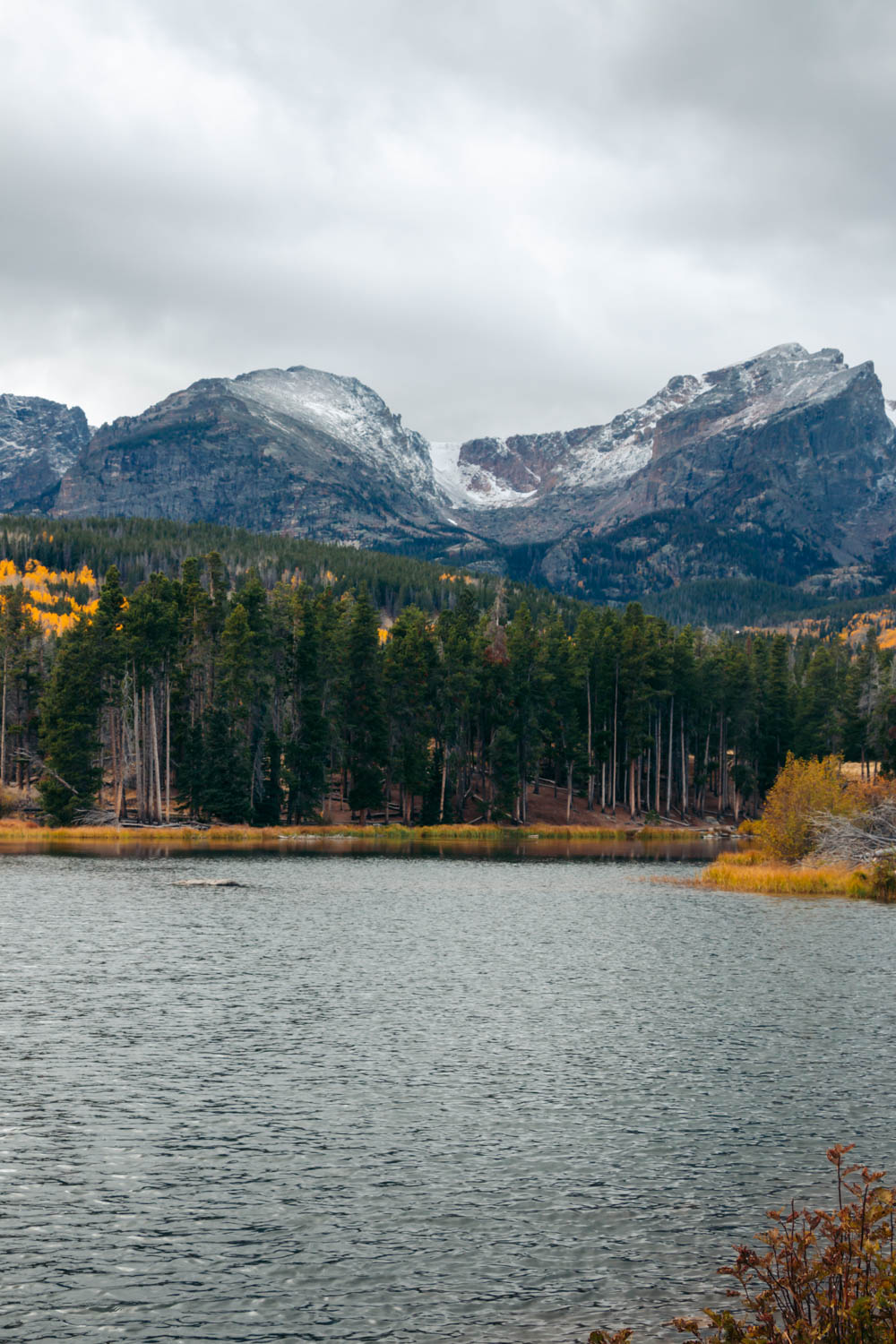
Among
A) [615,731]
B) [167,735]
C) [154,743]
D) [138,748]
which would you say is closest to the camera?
[154,743]

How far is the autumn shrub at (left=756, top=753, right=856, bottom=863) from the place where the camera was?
221 feet

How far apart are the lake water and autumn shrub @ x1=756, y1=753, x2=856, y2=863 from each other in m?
24.6

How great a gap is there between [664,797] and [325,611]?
56.2 meters

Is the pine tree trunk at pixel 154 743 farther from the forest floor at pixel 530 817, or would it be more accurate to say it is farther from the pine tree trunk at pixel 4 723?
the pine tree trunk at pixel 4 723

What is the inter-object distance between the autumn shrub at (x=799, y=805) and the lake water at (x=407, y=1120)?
24.6m

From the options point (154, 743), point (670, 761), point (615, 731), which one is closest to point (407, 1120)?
point (154, 743)

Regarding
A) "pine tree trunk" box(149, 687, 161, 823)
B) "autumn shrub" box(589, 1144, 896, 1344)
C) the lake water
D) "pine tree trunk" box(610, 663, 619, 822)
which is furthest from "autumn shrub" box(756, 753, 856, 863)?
"pine tree trunk" box(610, 663, 619, 822)

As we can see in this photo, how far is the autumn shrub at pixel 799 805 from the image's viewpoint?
6744cm

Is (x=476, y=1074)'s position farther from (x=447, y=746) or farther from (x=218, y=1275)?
(x=447, y=746)

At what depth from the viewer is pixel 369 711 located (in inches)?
4520

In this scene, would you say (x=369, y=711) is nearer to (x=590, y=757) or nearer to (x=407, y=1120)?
(x=590, y=757)

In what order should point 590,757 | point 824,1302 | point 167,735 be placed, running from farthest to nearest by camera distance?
point 590,757 < point 167,735 < point 824,1302

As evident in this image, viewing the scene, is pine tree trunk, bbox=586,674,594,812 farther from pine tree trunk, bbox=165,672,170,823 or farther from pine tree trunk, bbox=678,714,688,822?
pine tree trunk, bbox=165,672,170,823

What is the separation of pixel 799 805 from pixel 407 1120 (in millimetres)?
53383
